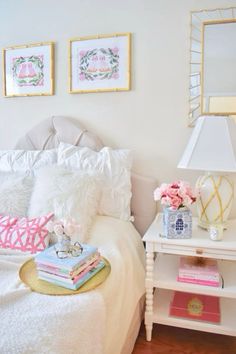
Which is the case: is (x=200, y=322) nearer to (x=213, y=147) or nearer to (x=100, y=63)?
(x=213, y=147)

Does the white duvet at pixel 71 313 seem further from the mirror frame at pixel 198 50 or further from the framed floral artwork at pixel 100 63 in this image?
the framed floral artwork at pixel 100 63

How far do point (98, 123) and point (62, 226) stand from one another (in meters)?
1.08

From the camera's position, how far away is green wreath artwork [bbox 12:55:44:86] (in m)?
2.31

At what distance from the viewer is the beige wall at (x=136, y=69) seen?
6.47 feet

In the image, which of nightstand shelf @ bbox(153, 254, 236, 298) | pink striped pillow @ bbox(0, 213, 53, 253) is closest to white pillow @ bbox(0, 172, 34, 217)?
pink striped pillow @ bbox(0, 213, 53, 253)

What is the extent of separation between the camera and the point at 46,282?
4.00 feet

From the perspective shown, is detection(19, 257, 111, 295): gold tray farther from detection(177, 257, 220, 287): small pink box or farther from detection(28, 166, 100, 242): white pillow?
detection(177, 257, 220, 287): small pink box

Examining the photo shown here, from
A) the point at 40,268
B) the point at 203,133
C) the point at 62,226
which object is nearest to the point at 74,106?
the point at 203,133

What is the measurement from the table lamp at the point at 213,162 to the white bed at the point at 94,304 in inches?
17.2

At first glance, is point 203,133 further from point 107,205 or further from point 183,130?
point 107,205

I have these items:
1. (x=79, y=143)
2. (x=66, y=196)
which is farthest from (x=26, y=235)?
(x=79, y=143)

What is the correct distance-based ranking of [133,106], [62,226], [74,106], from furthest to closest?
[74,106], [133,106], [62,226]

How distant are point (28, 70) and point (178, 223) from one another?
1624mm

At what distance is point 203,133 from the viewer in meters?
1.64
